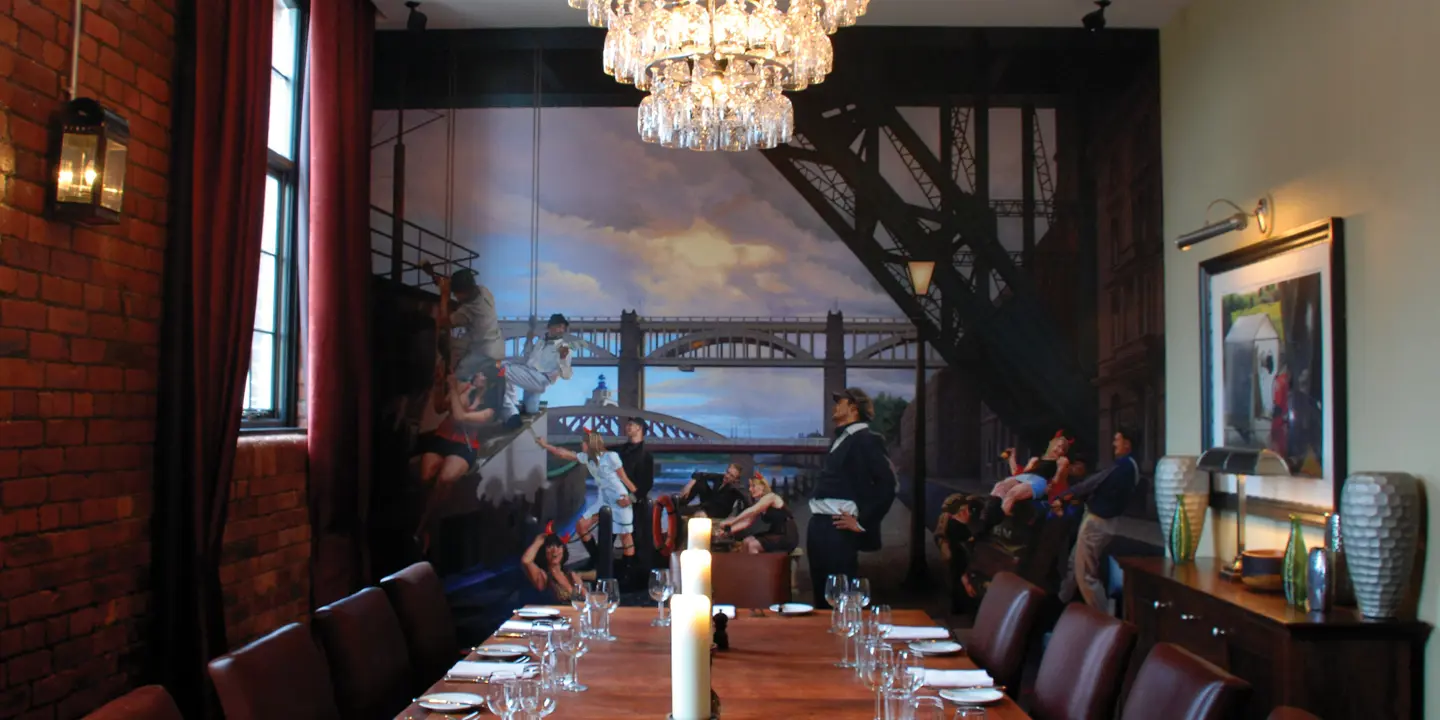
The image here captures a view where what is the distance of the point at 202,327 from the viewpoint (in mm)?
3684

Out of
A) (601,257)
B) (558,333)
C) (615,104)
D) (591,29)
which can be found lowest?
(558,333)

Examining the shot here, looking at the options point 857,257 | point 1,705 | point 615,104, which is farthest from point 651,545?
point 1,705

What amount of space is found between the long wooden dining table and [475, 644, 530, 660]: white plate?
0.15 ft

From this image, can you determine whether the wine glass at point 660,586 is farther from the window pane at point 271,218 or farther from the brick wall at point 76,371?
the window pane at point 271,218

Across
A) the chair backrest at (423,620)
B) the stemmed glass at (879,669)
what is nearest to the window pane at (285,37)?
the chair backrest at (423,620)

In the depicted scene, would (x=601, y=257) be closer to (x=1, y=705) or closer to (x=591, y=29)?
(x=591, y=29)

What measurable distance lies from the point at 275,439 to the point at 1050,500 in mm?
3879

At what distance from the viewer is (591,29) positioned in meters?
5.97

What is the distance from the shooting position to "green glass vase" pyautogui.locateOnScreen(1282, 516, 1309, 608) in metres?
3.70

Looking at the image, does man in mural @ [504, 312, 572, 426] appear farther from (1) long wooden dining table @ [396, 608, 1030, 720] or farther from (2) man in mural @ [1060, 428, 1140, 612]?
(2) man in mural @ [1060, 428, 1140, 612]

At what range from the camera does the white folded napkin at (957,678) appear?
2.89 meters

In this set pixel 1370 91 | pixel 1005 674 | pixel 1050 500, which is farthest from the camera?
pixel 1050 500

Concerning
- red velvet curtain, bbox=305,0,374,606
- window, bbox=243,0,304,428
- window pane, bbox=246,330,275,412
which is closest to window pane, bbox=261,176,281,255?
window, bbox=243,0,304,428

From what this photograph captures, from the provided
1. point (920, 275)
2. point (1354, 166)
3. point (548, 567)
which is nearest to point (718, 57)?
point (1354, 166)
